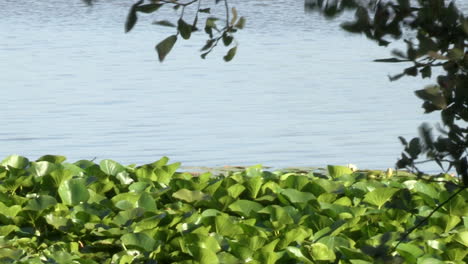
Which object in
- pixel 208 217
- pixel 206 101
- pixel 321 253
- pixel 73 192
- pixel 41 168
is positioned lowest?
pixel 206 101

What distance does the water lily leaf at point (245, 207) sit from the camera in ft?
10.6

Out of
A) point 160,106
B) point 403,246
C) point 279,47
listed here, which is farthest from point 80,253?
point 279,47

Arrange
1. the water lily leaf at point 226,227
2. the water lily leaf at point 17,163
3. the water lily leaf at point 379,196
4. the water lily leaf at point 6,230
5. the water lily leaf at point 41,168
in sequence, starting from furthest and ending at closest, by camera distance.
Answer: the water lily leaf at point 17,163 < the water lily leaf at point 41,168 < the water lily leaf at point 379,196 < the water lily leaf at point 6,230 < the water lily leaf at point 226,227

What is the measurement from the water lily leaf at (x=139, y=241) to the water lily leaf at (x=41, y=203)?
1.53ft

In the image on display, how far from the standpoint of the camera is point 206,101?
7633 millimetres

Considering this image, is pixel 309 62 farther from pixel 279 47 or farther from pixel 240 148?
pixel 240 148

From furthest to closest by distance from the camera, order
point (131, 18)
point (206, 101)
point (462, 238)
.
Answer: point (206, 101), point (462, 238), point (131, 18)

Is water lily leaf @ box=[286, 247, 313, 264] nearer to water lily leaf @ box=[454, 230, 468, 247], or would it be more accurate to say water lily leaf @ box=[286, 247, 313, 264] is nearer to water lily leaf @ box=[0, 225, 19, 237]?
water lily leaf @ box=[454, 230, 468, 247]

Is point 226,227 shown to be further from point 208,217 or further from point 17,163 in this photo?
point 17,163

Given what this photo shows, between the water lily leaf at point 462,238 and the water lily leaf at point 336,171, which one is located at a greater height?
the water lily leaf at point 462,238

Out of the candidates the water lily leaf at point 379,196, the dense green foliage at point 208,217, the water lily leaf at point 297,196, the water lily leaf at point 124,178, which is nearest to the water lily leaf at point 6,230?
the dense green foliage at point 208,217

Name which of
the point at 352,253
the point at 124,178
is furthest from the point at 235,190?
the point at 352,253

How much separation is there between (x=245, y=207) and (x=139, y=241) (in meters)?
0.52

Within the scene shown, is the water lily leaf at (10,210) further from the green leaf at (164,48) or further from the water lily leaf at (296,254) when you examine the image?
the green leaf at (164,48)
